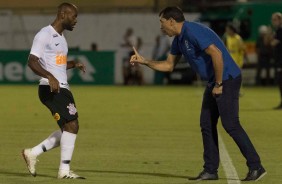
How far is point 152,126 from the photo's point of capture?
21.4 meters

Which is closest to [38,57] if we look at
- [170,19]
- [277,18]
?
[170,19]

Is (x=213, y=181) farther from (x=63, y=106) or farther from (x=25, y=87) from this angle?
(x=25, y=87)

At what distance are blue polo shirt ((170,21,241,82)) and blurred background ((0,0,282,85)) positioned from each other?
90.2ft

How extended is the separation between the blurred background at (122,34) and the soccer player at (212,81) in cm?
2727

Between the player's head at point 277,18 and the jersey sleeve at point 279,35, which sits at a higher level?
the player's head at point 277,18

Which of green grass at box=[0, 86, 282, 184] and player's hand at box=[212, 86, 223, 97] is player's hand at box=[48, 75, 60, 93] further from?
player's hand at box=[212, 86, 223, 97]

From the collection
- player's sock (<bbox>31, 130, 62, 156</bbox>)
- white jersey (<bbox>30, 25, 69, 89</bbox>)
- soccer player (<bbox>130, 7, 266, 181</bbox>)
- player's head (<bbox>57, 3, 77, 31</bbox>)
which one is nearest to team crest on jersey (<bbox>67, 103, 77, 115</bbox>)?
white jersey (<bbox>30, 25, 69, 89</bbox>)

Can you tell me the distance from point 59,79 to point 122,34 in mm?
33837

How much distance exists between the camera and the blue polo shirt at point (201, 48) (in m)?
12.7

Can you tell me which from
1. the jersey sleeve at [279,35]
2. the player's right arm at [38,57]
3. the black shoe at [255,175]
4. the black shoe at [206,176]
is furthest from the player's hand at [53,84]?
the jersey sleeve at [279,35]

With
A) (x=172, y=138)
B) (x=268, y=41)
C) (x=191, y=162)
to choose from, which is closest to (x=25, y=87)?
(x=268, y=41)

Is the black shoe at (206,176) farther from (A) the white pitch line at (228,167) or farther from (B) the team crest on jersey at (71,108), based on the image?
(B) the team crest on jersey at (71,108)

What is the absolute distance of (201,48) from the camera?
12695 mm

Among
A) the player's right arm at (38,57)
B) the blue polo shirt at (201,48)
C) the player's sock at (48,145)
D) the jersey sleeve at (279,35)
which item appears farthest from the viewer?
the jersey sleeve at (279,35)
